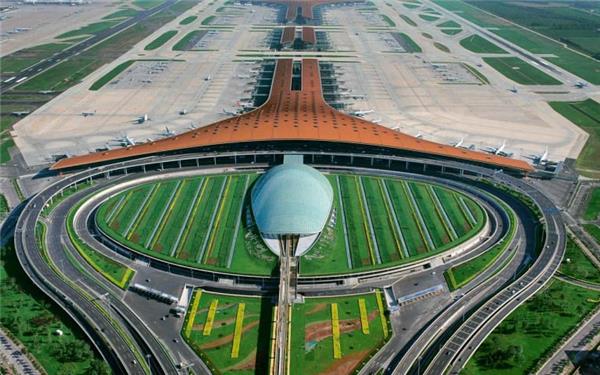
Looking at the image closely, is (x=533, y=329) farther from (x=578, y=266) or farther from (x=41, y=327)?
(x=41, y=327)

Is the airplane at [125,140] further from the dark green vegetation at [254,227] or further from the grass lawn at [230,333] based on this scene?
the grass lawn at [230,333]

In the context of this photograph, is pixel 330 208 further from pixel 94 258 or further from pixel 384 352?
pixel 94 258

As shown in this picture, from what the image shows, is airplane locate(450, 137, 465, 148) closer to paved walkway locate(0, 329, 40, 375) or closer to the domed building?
the domed building

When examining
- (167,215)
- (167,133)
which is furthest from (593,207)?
(167,133)

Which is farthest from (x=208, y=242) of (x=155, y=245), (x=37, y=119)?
(x=37, y=119)

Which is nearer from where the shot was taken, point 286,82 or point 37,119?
point 37,119
